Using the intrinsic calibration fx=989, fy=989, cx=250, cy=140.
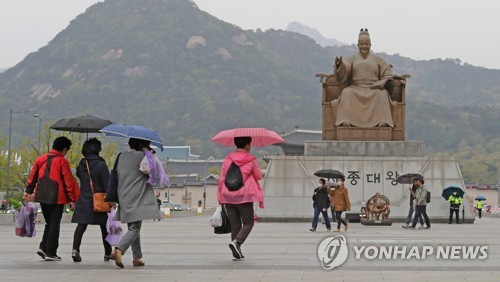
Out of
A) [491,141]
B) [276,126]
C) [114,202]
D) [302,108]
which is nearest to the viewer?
[114,202]

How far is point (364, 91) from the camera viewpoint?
2903 cm

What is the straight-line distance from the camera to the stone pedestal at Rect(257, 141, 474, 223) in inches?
1133

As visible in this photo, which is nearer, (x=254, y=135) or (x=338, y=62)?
(x=254, y=135)

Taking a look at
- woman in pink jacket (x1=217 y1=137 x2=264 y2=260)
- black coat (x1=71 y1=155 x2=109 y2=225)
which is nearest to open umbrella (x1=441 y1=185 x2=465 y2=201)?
woman in pink jacket (x1=217 y1=137 x2=264 y2=260)

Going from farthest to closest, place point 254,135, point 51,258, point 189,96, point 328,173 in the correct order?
point 189,96 < point 328,173 < point 254,135 < point 51,258

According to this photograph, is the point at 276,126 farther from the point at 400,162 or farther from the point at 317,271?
the point at 317,271

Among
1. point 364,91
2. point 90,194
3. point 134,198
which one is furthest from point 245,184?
point 364,91

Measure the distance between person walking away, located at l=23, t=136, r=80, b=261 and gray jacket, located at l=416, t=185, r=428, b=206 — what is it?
40.4 ft

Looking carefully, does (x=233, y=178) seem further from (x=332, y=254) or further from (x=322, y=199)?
(x=322, y=199)

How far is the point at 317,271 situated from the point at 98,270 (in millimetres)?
2346

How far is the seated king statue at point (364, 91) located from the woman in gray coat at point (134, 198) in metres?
17.9

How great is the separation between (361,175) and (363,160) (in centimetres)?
45

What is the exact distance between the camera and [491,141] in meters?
143

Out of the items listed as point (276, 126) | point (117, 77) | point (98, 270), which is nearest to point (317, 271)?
point (98, 270)
